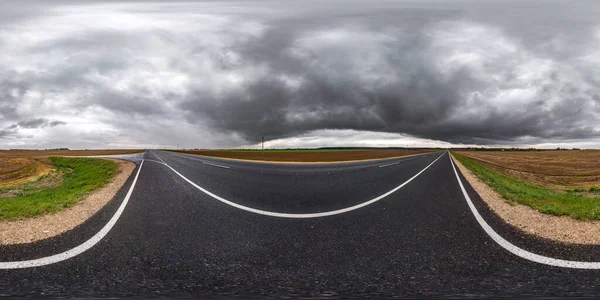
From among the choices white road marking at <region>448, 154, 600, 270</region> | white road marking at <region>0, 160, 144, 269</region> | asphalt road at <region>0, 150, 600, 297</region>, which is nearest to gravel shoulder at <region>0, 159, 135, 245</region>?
asphalt road at <region>0, 150, 600, 297</region>

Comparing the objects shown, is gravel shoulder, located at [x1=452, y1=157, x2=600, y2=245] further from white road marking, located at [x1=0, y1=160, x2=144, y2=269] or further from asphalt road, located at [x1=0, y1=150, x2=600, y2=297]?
white road marking, located at [x1=0, y1=160, x2=144, y2=269]

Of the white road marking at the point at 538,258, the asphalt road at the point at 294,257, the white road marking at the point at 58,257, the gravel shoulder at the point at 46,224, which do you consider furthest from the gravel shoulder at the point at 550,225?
the gravel shoulder at the point at 46,224

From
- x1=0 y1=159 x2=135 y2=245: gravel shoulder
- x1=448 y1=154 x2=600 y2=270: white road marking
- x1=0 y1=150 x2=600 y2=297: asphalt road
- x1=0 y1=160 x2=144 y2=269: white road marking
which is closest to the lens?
x1=0 y1=150 x2=600 y2=297: asphalt road

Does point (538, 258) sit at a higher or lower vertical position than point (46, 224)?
lower

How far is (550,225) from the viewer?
6.95 meters

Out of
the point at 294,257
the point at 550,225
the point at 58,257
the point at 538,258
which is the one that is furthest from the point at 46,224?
the point at 550,225

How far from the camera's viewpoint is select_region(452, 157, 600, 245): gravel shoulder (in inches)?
235

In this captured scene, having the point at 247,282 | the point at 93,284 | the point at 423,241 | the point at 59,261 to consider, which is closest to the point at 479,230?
the point at 423,241

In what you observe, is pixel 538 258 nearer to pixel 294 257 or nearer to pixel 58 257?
pixel 294 257

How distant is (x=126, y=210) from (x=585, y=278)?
9103 mm

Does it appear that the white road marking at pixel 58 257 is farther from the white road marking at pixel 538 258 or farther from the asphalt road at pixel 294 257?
the white road marking at pixel 538 258

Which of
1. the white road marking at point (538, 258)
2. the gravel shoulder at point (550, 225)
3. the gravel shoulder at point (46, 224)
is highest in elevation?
the gravel shoulder at point (46, 224)

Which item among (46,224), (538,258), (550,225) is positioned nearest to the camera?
(538,258)

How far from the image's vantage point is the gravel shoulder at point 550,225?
5980mm
